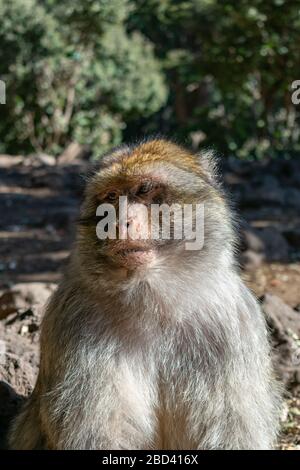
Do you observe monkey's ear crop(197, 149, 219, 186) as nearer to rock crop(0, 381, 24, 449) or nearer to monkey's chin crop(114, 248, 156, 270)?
monkey's chin crop(114, 248, 156, 270)

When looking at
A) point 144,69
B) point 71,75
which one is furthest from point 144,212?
point 144,69

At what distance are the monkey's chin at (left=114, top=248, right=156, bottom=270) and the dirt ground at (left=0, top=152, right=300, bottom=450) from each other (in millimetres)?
448

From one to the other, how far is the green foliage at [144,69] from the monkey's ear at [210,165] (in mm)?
8492

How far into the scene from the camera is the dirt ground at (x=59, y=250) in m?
3.40

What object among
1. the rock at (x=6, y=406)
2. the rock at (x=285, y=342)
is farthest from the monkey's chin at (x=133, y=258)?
the rock at (x=285, y=342)

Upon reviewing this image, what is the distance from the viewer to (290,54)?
11289 millimetres

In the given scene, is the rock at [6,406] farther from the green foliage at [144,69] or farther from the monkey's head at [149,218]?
the green foliage at [144,69]

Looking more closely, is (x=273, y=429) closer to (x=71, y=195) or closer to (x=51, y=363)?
(x=51, y=363)

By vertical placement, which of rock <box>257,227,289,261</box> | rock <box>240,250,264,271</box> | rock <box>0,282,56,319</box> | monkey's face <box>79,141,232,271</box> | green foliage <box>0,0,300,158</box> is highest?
green foliage <box>0,0,300,158</box>

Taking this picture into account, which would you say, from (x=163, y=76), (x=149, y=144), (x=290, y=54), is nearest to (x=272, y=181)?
Answer: (x=290, y=54)

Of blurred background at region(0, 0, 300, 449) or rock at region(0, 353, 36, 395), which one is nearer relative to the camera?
rock at region(0, 353, 36, 395)

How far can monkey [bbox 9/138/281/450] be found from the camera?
226cm

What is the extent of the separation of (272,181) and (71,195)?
2665mm

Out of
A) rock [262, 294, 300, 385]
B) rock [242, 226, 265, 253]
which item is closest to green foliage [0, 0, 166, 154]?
rock [242, 226, 265, 253]
